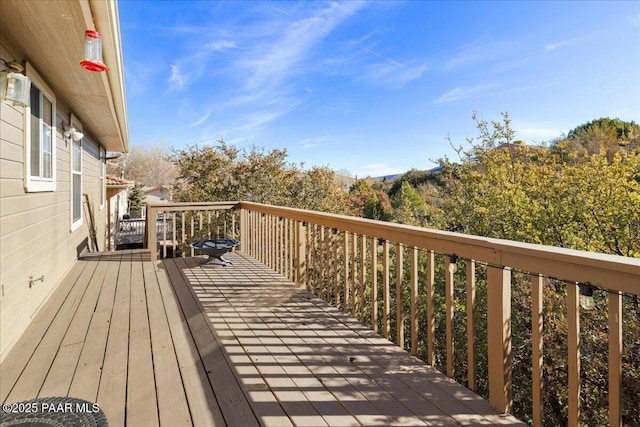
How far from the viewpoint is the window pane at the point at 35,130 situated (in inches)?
124

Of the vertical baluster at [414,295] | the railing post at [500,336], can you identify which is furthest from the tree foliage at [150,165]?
the railing post at [500,336]

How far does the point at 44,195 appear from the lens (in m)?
3.45

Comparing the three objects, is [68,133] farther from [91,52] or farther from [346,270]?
[346,270]

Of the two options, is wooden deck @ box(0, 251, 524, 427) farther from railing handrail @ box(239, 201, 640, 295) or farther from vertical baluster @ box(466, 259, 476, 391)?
railing handrail @ box(239, 201, 640, 295)

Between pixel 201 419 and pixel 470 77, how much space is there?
15577mm

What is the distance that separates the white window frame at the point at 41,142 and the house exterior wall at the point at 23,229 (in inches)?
1.8

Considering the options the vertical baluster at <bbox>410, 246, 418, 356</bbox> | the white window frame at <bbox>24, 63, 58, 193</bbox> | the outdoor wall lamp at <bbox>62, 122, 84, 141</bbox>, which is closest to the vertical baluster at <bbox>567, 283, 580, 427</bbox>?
the vertical baluster at <bbox>410, 246, 418, 356</bbox>

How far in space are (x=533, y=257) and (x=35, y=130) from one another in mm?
4052

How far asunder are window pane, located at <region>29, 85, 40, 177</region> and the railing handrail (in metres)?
3.07

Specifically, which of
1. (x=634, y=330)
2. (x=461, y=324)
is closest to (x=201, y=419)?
(x=634, y=330)

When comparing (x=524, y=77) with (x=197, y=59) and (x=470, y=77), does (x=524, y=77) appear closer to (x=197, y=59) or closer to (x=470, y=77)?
(x=470, y=77)

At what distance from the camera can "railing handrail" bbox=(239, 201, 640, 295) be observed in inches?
45.5

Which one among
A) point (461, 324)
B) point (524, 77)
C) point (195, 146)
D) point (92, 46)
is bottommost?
point (461, 324)

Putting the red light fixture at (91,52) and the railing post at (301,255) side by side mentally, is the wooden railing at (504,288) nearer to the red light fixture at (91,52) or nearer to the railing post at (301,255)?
the railing post at (301,255)
